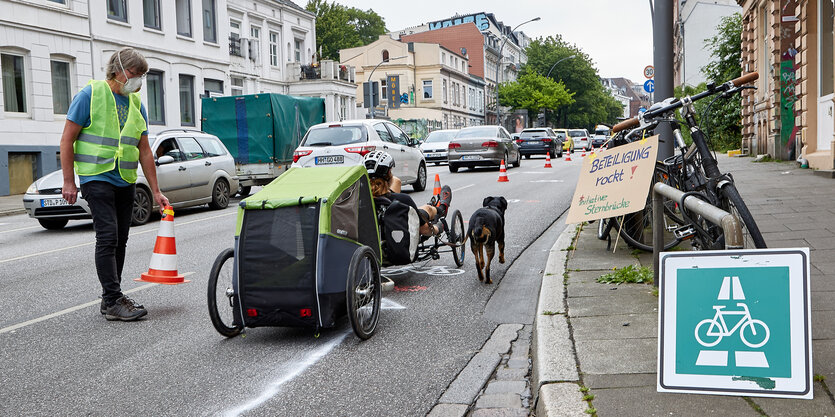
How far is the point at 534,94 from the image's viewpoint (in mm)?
78812

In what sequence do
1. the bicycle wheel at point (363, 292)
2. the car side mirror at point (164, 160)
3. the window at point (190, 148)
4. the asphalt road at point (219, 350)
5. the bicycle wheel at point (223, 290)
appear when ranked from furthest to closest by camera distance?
the window at point (190, 148) < the car side mirror at point (164, 160) < the bicycle wheel at point (223, 290) < the bicycle wheel at point (363, 292) < the asphalt road at point (219, 350)

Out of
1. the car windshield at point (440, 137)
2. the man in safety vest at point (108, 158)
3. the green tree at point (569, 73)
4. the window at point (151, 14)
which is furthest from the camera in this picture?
the green tree at point (569, 73)

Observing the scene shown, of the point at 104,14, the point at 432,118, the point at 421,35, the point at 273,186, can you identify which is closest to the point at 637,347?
the point at 273,186

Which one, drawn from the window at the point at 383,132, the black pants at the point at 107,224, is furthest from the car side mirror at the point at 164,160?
the black pants at the point at 107,224

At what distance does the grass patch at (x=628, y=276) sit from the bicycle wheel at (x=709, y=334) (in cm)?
261

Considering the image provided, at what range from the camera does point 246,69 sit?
125 ft

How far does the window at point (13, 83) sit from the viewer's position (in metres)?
22.1

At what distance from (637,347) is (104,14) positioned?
26.1 m

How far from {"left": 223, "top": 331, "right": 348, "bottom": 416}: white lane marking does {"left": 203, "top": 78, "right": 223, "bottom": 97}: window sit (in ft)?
96.3

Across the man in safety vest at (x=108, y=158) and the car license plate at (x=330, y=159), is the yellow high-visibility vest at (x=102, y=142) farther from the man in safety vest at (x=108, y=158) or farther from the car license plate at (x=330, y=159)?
the car license plate at (x=330, y=159)

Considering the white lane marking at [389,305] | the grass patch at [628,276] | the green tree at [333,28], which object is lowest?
the white lane marking at [389,305]

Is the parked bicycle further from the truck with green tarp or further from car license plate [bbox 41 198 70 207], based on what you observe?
the truck with green tarp

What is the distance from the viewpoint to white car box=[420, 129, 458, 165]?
1260 inches

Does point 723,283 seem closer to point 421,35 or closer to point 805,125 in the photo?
point 805,125
